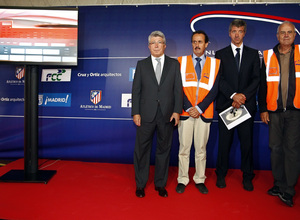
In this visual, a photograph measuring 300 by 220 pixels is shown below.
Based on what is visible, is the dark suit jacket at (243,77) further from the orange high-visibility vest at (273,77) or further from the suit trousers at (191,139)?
the suit trousers at (191,139)

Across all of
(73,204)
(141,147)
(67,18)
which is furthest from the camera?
(67,18)

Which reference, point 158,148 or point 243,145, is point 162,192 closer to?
point 158,148

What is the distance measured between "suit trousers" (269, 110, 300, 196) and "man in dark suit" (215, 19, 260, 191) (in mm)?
239

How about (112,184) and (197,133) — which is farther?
(112,184)

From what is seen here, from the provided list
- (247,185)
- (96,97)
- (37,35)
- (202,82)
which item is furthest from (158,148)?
(37,35)

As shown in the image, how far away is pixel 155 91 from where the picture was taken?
2324 millimetres

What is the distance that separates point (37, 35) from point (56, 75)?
2.71 feet

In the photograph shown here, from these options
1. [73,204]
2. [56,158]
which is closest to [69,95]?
[56,158]

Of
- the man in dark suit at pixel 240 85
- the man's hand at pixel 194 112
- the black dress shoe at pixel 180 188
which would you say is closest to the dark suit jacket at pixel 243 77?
the man in dark suit at pixel 240 85

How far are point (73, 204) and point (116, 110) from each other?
1631 millimetres

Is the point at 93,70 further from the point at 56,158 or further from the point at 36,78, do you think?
the point at 56,158

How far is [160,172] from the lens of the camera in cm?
244

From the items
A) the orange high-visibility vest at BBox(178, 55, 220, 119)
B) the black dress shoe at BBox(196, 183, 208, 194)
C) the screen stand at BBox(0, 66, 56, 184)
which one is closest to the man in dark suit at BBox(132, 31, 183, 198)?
the orange high-visibility vest at BBox(178, 55, 220, 119)

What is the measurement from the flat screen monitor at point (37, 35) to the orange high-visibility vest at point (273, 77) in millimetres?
2376
